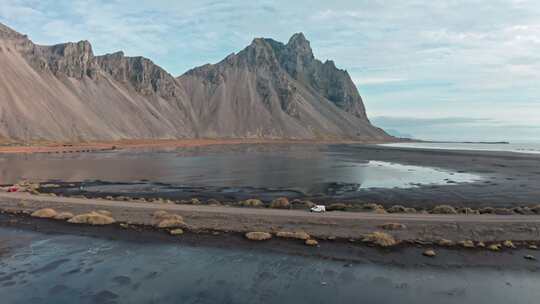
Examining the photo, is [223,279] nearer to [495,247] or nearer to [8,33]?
[495,247]

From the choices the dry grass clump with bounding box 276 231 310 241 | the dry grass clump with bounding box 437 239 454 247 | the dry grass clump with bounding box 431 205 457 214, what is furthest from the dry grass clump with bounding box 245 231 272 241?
the dry grass clump with bounding box 431 205 457 214

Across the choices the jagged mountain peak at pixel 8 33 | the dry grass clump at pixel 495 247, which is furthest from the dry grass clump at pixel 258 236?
the jagged mountain peak at pixel 8 33

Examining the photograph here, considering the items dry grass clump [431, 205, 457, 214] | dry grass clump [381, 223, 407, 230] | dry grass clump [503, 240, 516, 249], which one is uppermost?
dry grass clump [431, 205, 457, 214]

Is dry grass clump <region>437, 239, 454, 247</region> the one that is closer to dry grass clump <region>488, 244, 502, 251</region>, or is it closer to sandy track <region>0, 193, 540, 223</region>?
dry grass clump <region>488, 244, 502, 251</region>

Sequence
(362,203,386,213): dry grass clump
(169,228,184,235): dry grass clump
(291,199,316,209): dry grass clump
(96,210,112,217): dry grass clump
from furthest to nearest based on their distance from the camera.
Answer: (291,199,316,209): dry grass clump, (362,203,386,213): dry grass clump, (96,210,112,217): dry grass clump, (169,228,184,235): dry grass clump

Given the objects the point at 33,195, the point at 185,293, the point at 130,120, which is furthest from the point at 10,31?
the point at 185,293

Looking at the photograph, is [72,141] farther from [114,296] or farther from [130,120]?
[114,296]

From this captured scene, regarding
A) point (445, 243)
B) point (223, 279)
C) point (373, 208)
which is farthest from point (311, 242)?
point (373, 208)
